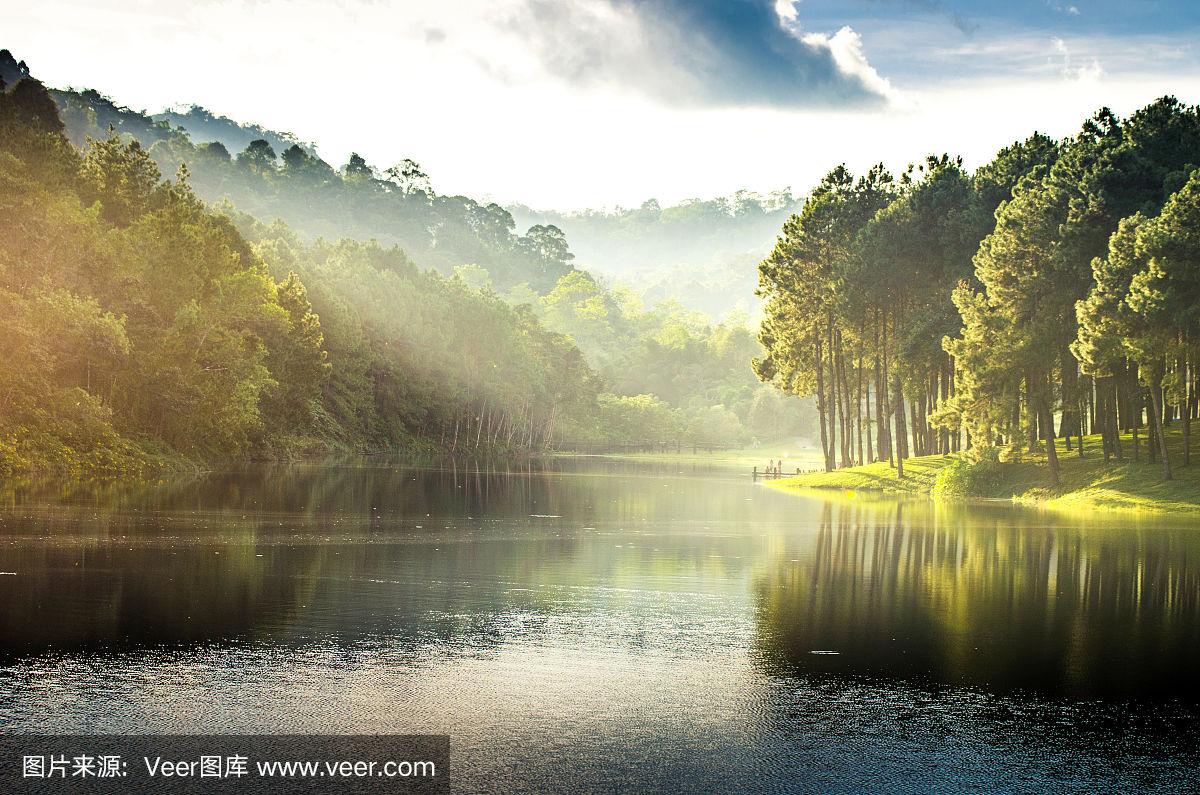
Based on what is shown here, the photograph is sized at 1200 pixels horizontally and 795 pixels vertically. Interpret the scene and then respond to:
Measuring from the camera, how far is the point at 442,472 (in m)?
70.4

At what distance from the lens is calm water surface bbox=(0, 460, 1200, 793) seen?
1024 centimetres

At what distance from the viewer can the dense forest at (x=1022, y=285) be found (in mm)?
45469

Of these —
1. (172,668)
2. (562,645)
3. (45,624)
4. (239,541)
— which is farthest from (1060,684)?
(239,541)

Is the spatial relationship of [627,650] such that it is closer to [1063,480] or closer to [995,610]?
[995,610]

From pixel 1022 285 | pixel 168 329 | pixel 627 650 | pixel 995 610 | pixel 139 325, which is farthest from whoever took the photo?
pixel 168 329

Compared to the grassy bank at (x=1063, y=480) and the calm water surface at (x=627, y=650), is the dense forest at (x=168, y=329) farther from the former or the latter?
the grassy bank at (x=1063, y=480)

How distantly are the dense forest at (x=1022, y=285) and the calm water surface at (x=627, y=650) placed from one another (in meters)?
18.0

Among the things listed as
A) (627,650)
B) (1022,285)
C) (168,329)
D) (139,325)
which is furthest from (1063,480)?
(627,650)

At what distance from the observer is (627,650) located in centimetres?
1472

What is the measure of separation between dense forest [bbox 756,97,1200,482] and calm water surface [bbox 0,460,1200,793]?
58.9ft

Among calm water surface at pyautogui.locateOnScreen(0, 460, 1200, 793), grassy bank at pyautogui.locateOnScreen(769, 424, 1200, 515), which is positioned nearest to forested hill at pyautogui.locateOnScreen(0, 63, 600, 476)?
calm water surface at pyautogui.locateOnScreen(0, 460, 1200, 793)

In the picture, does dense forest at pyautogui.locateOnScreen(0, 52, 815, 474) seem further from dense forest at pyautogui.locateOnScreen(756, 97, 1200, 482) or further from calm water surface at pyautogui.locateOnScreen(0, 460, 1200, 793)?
dense forest at pyautogui.locateOnScreen(756, 97, 1200, 482)

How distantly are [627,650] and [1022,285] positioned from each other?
42.9 metres

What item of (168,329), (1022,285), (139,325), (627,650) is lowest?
(627,650)
